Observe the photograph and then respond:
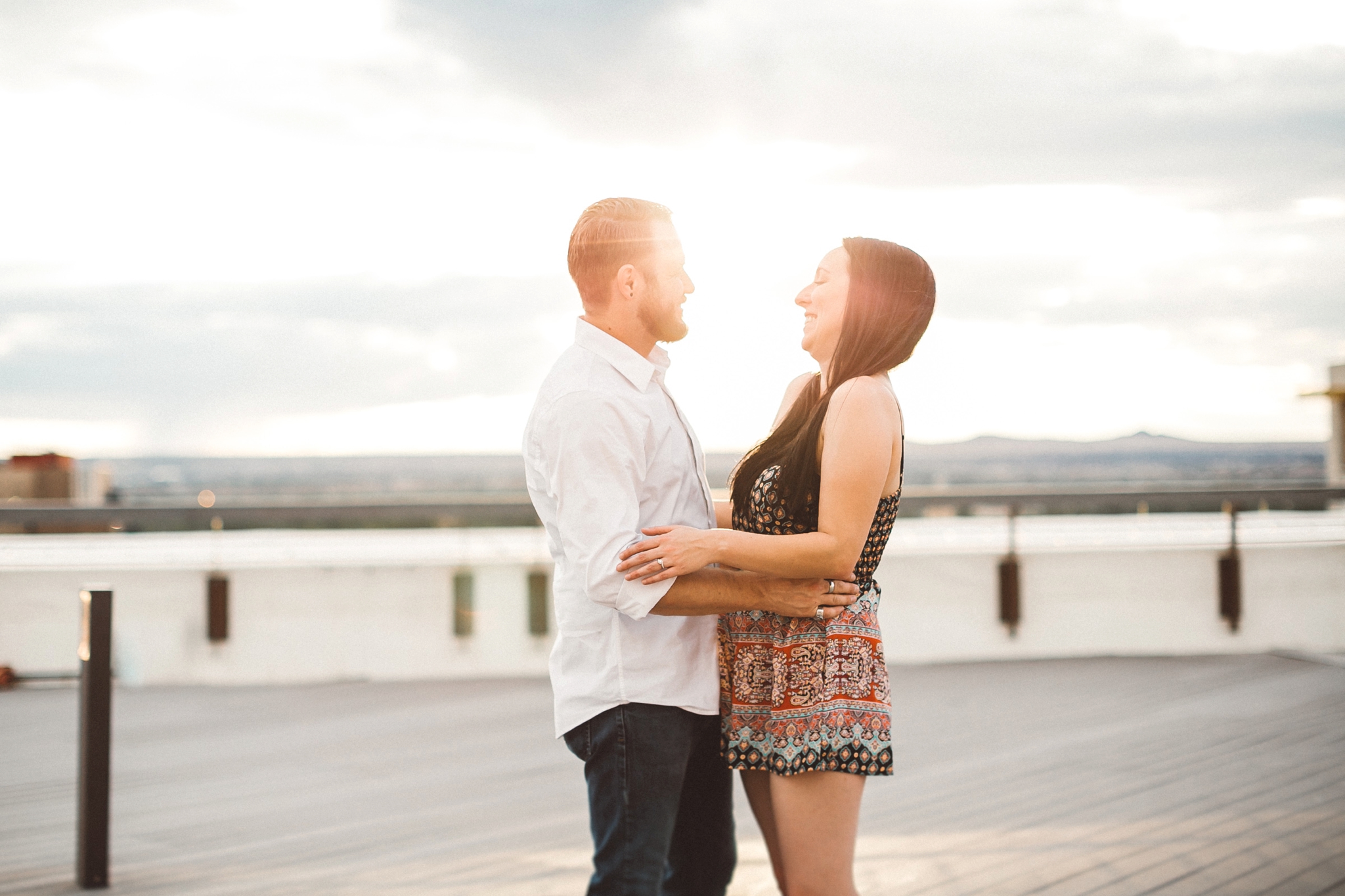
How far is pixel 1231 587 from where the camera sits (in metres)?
7.25

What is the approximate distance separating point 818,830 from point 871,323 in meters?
0.95

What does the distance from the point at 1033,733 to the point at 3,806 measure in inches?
173

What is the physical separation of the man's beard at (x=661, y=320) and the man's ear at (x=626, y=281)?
0.03 metres

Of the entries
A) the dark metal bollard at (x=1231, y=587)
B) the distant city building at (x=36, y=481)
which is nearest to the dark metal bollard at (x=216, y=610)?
the dark metal bollard at (x=1231, y=587)

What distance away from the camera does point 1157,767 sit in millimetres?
4406

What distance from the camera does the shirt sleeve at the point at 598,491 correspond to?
1758mm

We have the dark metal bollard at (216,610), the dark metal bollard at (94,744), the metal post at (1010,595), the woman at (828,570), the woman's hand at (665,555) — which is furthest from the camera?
the metal post at (1010,595)

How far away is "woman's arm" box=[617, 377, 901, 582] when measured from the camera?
1.82 meters

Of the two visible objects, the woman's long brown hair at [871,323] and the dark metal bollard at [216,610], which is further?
the dark metal bollard at [216,610]

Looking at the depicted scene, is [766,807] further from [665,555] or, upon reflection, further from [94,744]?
[94,744]

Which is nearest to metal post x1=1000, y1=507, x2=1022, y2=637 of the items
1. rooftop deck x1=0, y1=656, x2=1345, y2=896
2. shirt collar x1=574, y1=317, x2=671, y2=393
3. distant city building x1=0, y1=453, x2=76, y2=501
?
rooftop deck x1=0, y1=656, x2=1345, y2=896

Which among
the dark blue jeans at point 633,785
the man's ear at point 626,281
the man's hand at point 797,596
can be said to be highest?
the man's ear at point 626,281

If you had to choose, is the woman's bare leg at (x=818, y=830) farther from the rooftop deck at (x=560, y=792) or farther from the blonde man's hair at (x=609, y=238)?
the rooftop deck at (x=560, y=792)

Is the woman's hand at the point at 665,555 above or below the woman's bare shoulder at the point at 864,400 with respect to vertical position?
below
